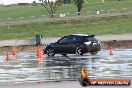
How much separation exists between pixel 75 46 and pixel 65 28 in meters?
24.3

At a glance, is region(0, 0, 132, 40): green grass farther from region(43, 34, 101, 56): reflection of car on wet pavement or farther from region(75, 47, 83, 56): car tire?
region(75, 47, 83, 56): car tire

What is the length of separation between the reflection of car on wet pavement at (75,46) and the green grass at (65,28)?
50.3 ft

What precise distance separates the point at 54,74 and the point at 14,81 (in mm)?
2891

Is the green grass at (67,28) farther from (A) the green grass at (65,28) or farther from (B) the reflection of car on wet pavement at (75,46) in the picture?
(B) the reflection of car on wet pavement at (75,46)

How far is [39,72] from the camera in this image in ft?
79.2

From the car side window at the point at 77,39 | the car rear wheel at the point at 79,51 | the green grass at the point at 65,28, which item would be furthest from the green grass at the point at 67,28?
the car rear wheel at the point at 79,51

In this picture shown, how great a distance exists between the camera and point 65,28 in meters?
61.4

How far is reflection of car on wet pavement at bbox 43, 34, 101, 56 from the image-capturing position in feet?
121

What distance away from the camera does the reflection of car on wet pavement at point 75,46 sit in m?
36.9

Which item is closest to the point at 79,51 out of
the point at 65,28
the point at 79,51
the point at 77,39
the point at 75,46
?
the point at 79,51

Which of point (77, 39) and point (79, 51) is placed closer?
point (79, 51)

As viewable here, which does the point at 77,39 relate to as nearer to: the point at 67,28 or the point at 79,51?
the point at 79,51

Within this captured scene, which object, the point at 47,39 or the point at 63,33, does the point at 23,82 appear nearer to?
the point at 47,39

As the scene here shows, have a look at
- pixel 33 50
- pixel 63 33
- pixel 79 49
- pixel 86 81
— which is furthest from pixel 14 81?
pixel 63 33
